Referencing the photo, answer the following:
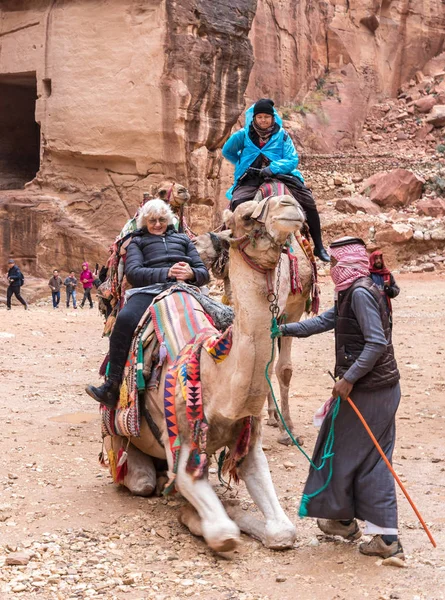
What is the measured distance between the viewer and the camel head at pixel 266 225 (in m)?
3.82

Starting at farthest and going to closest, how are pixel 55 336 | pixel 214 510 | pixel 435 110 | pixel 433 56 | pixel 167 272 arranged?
pixel 433 56 < pixel 435 110 < pixel 55 336 < pixel 167 272 < pixel 214 510

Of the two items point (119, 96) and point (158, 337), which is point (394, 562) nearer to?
point (158, 337)

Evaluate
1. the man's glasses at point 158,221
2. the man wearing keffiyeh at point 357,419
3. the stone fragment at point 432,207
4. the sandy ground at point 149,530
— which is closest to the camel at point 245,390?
the sandy ground at point 149,530

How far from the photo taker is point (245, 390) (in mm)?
4051

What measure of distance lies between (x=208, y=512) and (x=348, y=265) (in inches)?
57.1

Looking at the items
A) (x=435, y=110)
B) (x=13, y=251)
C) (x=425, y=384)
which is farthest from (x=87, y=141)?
(x=435, y=110)

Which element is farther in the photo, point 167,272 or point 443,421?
point 443,421

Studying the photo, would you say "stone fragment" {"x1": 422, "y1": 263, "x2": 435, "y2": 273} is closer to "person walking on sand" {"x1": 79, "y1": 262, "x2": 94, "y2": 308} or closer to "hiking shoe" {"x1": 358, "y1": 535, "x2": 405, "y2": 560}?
"person walking on sand" {"x1": 79, "y1": 262, "x2": 94, "y2": 308}

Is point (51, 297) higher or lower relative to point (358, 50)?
lower

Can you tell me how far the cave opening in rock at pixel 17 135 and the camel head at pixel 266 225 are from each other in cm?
1859

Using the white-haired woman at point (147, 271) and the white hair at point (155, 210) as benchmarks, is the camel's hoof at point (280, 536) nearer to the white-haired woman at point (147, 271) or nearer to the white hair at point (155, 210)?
the white-haired woman at point (147, 271)

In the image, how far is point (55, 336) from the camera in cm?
1287

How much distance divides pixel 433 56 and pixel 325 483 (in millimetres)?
50964

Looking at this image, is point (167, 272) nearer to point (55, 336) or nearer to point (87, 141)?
point (55, 336)
